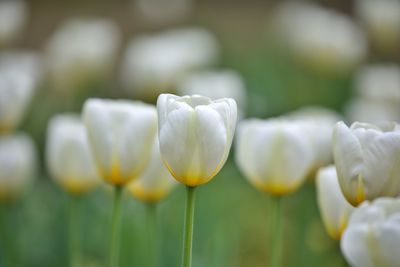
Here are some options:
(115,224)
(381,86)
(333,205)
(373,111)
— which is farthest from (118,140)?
(381,86)

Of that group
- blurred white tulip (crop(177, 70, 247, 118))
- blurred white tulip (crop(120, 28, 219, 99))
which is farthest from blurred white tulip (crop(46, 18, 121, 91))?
blurred white tulip (crop(177, 70, 247, 118))

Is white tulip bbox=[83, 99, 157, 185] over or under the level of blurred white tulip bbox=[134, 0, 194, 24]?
under

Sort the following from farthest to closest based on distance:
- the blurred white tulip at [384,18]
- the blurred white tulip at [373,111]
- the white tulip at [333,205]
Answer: the blurred white tulip at [384,18] → the blurred white tulip at [373,111] → the white tulip at [333,205]

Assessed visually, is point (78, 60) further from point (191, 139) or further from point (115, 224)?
point (191, 139)

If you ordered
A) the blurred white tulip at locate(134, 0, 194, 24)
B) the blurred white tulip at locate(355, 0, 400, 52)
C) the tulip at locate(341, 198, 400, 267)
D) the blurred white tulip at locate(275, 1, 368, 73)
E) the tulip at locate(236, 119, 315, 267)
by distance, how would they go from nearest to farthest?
the tulip at locate(341, 198, 400, 267), the tulip at locate(236, 119, 315, 267), the blurred white tulip at locate(275, 1, 368, 73), the blurred white tulip at locate(355, 0, 400, 52), the blurred white tulip at locate(134, 0, 194, 24)

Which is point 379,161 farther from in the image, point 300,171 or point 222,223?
point 222,223

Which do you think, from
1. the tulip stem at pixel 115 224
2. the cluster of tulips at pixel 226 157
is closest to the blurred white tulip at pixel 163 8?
the cluster of tulips at pixel 226 157

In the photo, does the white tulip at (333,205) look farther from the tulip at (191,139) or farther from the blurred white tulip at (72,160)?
the blurred white tulip at (72,160)

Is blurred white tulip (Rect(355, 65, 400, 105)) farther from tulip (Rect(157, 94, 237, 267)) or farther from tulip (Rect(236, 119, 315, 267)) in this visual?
tulip (Rect(157, 94, 237, 267))
